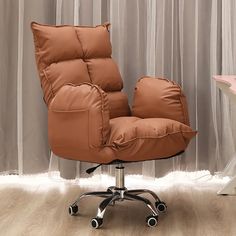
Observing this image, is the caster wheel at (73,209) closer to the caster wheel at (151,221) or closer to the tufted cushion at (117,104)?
the caster wheel at (151,221)

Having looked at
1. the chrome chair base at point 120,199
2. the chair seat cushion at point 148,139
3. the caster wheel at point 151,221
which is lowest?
the caster wheel at point 151,221

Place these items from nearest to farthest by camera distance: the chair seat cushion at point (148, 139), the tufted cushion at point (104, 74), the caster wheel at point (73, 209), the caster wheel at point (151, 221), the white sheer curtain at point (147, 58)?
the chair seat cushion at point (148, 139) < the caster wheel at point (151, 221) < the caster wheel at point (73, 209) < the tufted cushion at point (104, 74) < the white sheer curtain at point (147, 58)

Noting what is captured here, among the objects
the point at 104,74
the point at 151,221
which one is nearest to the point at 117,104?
the point at 104,74

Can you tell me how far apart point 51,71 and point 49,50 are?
0.40ft

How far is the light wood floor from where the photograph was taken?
2.57 m

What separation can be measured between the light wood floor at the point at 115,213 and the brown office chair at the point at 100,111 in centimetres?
9

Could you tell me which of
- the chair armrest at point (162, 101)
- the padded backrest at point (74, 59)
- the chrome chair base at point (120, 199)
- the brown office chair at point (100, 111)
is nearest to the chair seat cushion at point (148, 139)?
the brown office chair at point (100, 111)

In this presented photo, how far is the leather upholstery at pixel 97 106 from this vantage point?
249 cm

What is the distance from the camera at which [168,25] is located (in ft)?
11.3

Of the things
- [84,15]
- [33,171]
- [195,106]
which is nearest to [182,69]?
[195,106]

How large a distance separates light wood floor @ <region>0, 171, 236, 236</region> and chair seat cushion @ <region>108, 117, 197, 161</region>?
40 cm

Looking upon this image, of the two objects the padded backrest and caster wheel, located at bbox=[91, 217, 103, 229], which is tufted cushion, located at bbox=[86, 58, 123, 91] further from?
caster wheel, located at bbox=[91, 217, 103, 229]

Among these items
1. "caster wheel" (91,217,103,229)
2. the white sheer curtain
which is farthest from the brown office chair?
the white sheer curtain

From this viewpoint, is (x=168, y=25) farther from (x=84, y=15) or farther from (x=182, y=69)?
(x=84, y=15)
